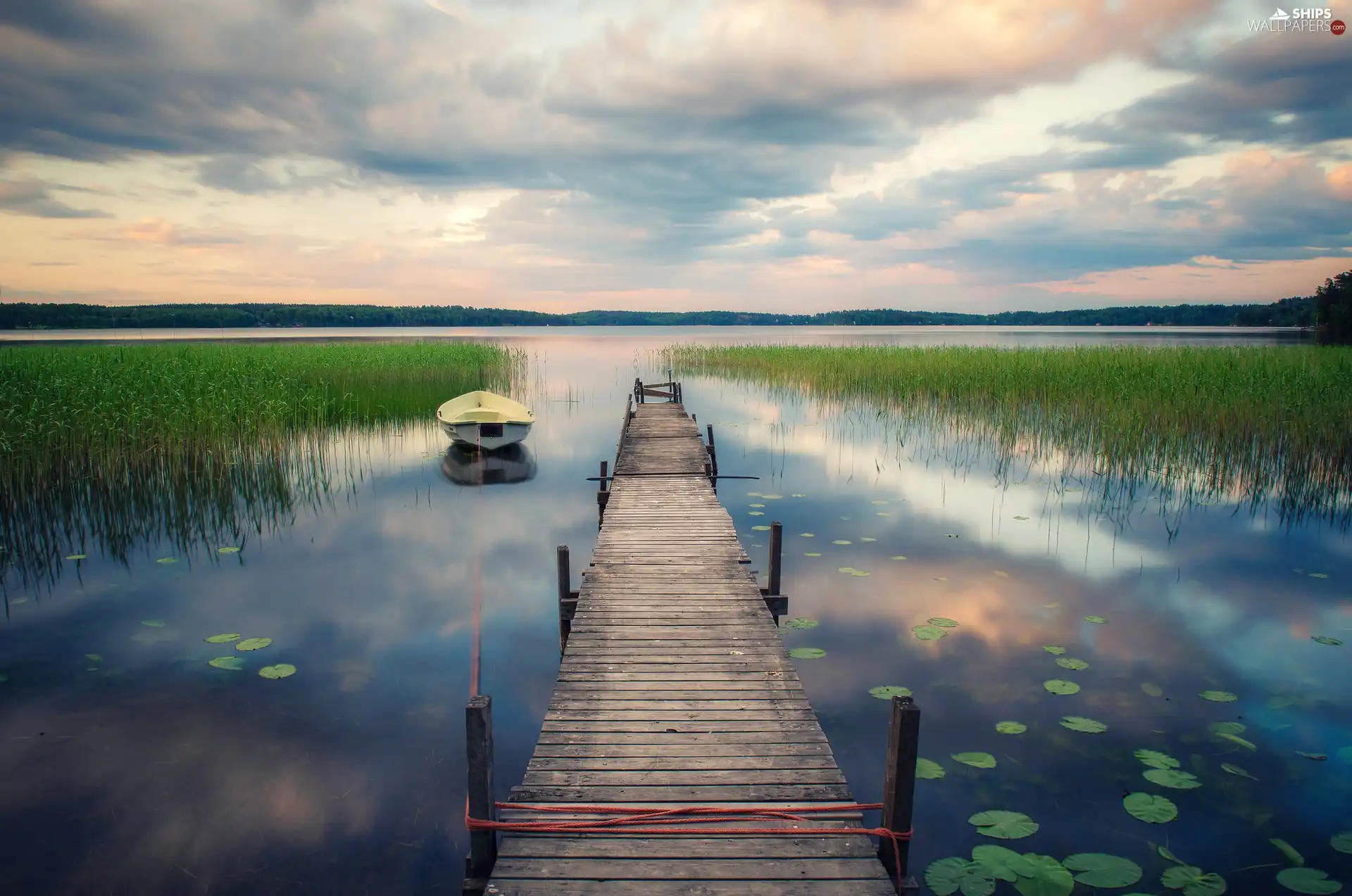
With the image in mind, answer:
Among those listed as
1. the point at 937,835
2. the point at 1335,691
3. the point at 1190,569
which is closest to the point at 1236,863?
the point at 937,835

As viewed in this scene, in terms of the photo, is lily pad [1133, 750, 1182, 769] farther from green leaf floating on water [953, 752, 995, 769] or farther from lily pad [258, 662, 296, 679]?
lily pad [258, 662, 296, 679]

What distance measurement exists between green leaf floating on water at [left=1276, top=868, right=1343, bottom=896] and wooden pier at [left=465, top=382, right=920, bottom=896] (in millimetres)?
2675

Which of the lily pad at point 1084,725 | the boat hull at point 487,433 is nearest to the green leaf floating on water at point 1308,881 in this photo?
the lily pad at point 1084,725

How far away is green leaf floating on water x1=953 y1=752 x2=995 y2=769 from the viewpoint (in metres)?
5.03

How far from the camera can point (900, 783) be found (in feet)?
10.6

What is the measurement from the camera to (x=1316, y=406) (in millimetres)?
14414

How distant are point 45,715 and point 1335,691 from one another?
11.3 meters

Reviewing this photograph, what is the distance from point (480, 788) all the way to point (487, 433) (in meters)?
13.8

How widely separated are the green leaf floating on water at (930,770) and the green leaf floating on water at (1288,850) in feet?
6.33

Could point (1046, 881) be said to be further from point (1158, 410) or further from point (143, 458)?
point (1158, 410)

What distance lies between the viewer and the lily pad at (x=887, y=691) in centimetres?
602

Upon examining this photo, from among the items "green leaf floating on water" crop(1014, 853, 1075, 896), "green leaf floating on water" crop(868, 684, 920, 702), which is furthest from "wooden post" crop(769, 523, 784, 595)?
"green leaf floating on water" crop(1014, 853, 1075, 896)

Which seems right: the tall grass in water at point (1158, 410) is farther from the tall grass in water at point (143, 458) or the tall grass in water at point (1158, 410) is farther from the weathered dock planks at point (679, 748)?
the tall grass in water at point (143, 458)

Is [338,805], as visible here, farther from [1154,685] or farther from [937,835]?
[1154,685]
